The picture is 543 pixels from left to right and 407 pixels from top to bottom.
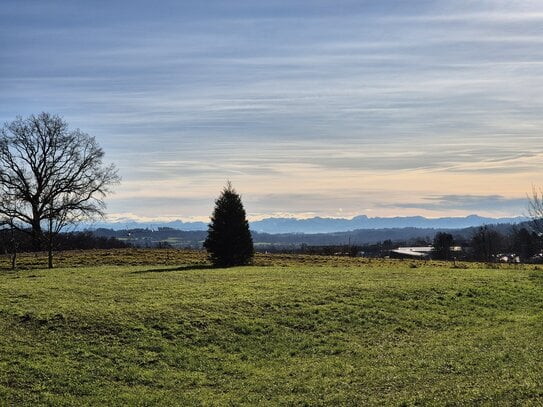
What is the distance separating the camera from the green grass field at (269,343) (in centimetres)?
1361

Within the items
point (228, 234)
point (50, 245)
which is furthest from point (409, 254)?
point (50, 245)

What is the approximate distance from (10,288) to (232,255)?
21.4 m

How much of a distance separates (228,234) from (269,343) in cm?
2619

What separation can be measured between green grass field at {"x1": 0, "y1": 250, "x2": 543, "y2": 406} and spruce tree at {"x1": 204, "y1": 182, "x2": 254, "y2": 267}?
14.4m

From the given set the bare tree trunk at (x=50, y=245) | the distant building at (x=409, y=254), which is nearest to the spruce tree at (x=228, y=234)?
the bare tree trunk at (x=50, y=245)

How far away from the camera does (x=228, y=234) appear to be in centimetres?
4497

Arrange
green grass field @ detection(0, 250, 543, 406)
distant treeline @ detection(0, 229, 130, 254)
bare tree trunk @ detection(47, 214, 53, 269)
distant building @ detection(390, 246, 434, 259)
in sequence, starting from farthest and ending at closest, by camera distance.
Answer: distant building @ detection(390, 246, 434, 259) < distant treeline @ detection(0, 229, 130, 254) < bare tree trunk @ detection(47, 214, 53, 269) < green grass field @ detection(0, 250, 543, 406)

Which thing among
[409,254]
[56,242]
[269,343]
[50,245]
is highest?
[56,242]

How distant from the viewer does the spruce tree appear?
147 feet

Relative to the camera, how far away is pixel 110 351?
17.1 metres

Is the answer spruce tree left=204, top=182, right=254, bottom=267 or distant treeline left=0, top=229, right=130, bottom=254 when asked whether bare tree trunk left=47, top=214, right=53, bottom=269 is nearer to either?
distant treeline left=0, top=229, right=130, bottom=254

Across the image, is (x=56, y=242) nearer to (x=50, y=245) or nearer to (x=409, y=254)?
(x=50, y=245)

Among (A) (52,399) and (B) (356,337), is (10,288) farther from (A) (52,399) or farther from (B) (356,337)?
(B) (356,337)

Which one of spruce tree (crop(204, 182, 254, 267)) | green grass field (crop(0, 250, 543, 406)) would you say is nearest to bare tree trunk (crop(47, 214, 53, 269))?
spruce tree (crop(204, 182, 254, 267))
